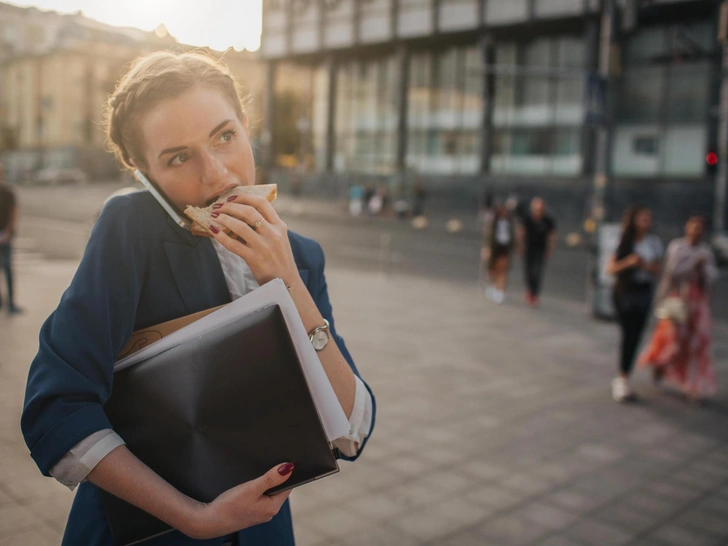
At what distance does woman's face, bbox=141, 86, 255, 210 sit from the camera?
4.48ft

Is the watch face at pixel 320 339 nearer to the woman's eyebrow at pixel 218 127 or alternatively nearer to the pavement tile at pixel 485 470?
the woman's eyebrow at pixel 218 127

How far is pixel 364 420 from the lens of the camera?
1527 millimetres

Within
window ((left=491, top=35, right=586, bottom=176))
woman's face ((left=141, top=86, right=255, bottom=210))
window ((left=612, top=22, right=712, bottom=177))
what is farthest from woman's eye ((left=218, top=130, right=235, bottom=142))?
window ((left=491, top=35, right=586, bottom=176))

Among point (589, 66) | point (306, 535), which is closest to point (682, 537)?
point (306, 535)

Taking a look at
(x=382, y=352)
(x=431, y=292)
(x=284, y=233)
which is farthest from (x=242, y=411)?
(x=431, y=292)

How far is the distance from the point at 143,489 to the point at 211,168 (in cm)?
62

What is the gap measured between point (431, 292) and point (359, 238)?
12.7 metres

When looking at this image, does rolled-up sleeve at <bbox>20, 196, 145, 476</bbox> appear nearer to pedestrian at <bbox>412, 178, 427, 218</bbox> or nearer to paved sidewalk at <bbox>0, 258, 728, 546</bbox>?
paved sidewalk at <bbox>0, 258, 728, 546</bbox>

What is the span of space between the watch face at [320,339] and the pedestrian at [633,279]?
6100 millimetres

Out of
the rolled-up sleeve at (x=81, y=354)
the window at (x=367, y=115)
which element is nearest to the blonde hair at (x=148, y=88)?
the rolled-up sleeve at (x=81, y=354)

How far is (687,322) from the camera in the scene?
7020 millimetres

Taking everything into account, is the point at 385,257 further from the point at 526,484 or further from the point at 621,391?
the point at 526,484

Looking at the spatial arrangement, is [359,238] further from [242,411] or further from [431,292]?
[242,411]

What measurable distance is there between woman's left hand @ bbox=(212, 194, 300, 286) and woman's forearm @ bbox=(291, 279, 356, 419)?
0.18 feet
